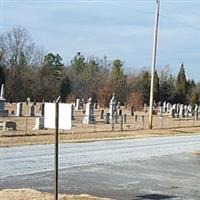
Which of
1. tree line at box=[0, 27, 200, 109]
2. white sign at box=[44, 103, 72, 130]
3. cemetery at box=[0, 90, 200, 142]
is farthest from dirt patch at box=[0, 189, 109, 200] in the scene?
tree line at box=[0, 27, 200, 109]

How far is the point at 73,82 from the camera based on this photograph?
106 m

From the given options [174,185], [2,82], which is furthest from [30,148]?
[2,82]

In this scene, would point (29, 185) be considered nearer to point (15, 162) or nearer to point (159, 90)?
point (15, 162)

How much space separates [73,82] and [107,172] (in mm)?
90872

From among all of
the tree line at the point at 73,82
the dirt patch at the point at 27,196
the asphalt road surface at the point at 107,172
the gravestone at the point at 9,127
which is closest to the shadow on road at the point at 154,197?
the asphalt road surface at the point at 107,172

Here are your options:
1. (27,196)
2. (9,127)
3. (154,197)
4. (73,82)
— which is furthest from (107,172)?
(73,82)

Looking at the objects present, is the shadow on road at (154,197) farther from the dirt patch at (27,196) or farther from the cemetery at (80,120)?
the cemetery at (80,120)

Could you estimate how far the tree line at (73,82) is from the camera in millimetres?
86625

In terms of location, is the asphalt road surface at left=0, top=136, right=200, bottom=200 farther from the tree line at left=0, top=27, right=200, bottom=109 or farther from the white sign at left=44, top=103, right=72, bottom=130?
the tree line at left=0, top=27, right=200, bottom=109

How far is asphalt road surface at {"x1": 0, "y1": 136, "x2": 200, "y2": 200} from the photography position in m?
11.7

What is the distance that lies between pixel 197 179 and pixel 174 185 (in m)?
1.72

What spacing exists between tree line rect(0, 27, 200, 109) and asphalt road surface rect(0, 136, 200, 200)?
204 feet

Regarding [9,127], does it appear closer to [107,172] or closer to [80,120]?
[80,120]

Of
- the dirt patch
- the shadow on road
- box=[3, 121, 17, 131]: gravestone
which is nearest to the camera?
the dirt patch
